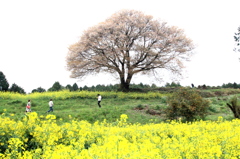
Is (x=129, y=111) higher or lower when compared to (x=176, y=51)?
lower

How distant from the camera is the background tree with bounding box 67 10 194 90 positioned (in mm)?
25430

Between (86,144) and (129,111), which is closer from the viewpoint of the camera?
(86,144)

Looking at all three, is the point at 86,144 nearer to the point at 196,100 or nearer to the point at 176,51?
the point at 196,100

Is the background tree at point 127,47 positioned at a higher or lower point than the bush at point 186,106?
higher

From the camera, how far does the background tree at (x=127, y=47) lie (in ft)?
83.4

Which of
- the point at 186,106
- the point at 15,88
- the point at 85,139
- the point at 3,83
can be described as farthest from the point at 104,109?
the point at 3,83

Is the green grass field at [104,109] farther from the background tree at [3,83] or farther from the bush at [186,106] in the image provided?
the background tree at [3,83]

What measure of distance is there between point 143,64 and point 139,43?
2.41m

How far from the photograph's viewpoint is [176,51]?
26469 millimetres

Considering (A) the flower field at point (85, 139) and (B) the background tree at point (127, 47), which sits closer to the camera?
(A) the flower field at point (85, 139)

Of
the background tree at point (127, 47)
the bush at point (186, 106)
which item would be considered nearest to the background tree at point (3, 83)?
the background tree at point (127, 47)

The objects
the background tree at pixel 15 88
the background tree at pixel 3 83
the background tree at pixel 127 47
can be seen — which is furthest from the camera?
the background tree at pixel 15 88

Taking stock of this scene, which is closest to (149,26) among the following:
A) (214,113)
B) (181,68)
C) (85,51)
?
(181,68)

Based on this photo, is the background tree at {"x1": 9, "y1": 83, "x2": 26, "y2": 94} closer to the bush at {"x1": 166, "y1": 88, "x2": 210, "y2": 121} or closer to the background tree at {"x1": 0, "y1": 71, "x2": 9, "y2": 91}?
the background tree at {"x1": 0, "y1": 71, "x2": 9, "y2": 91}
